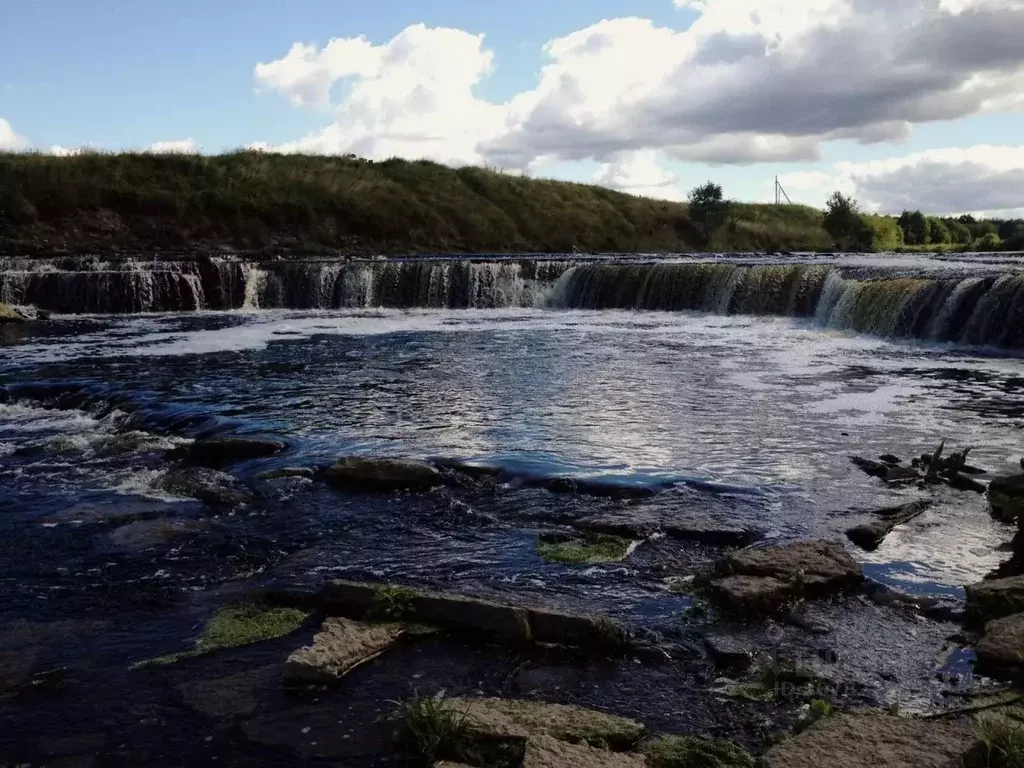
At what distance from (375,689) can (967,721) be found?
3.04m

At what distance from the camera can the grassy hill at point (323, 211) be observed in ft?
160

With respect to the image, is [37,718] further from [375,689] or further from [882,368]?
[882,368]

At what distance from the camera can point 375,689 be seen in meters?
5.36

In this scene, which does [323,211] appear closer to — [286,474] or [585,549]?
[286,474]

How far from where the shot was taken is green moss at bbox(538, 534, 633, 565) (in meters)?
7.53

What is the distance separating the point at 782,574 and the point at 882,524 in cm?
184

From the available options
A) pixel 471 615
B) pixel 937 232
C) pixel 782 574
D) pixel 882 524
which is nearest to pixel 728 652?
pixel 782 574

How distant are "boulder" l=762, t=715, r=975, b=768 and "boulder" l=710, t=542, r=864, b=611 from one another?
198 centimetres

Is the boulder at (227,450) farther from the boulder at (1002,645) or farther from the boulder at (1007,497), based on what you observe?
the boulder at (1002,645)

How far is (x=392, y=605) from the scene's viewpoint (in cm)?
625

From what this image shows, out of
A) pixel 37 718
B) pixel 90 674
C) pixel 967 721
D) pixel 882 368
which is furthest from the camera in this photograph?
pixel 882 368

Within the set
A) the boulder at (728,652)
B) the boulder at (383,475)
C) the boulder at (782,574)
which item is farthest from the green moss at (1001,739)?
the boulder at (383,475)

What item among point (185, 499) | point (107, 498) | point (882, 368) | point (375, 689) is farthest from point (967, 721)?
point (882, 368)

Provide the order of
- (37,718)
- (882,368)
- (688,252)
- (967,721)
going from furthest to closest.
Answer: (688,252) → (882,368) → (37,718) → (967,721)
